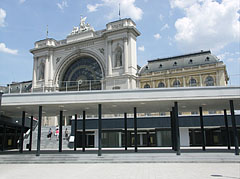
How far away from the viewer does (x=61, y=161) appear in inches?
773

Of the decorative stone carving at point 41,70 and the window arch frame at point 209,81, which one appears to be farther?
the decorative stone carving at point 41,70

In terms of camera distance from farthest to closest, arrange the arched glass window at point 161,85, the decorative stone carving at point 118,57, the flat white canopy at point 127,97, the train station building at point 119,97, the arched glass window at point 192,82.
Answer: the arched glass window at point 161,85 < the decorative stone carving at point 118,57 < the arched glass window at point 192,82 < the train station building at point 119,97 < the flat white canopy at point 127,97

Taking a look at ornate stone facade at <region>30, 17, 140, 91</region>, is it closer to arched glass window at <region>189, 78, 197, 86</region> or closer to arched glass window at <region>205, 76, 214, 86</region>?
arched glass window at <region>189, 78, 197, 86</region>

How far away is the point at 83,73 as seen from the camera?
179 feet

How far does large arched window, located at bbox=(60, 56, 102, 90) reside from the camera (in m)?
52.1

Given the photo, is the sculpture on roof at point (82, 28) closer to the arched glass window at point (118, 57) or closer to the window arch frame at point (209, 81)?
the arched glass window at point (118, 57)

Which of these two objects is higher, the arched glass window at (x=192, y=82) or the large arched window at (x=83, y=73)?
the large arched window at (x=83, y=73)

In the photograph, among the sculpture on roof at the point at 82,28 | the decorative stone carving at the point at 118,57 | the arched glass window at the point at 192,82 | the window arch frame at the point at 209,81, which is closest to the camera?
the window arch frame at the point at 209,81

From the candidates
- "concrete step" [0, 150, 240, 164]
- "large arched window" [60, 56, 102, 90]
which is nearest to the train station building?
"large arched window" [60, 56, 102, 90]

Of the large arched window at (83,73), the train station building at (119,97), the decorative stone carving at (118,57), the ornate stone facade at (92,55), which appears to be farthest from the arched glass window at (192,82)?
the large arched window at (83,73)

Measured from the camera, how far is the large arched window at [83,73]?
52.1 m

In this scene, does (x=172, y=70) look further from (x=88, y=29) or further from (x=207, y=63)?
(x=88, y=29)

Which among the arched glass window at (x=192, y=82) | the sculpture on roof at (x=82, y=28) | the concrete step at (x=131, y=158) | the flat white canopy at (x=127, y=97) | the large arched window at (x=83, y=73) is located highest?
the sculpture on roof at (x=82, y=28)

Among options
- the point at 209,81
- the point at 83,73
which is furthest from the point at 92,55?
the point at 209,81
